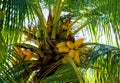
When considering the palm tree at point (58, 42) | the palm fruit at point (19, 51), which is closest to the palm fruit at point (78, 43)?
the palm tree at point (58, 42)

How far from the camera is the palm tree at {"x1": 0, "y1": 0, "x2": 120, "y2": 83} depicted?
252 centimetres

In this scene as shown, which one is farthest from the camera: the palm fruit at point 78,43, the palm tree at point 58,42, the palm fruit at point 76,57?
the palm fruit at point 78,43

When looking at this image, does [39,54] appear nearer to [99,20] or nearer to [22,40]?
[22,40]

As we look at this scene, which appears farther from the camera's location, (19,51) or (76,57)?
(19,51)

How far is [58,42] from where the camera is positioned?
298cm

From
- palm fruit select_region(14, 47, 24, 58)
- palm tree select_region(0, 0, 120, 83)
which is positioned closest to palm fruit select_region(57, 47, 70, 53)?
palm tree select_region(0, 0, 120, 83)

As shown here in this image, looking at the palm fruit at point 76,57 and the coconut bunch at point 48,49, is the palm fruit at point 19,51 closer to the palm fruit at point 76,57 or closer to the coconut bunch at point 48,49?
the coconut bunch at point 48,49

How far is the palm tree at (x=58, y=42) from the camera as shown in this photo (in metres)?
2.52

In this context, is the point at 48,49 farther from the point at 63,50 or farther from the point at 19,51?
the point at 19,51

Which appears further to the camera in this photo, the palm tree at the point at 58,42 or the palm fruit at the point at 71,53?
the palm fruit at the point at 71,53

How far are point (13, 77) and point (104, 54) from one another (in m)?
0.68

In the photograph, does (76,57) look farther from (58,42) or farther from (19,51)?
(19,51)

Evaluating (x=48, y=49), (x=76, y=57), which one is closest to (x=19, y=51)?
(x=48, y=49)

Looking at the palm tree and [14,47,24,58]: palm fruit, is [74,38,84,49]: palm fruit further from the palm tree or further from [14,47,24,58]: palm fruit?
[14,47,24,58]: palm fruit
